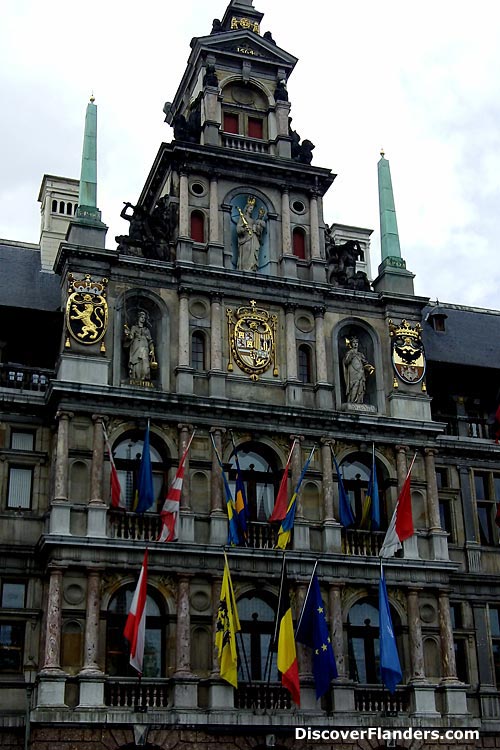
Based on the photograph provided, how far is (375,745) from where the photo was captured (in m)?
38.3

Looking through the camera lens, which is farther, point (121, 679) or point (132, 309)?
point (132, 309)

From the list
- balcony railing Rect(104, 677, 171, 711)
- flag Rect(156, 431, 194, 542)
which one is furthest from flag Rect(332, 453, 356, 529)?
balcony railing Rect(104, 677, 171, 711)

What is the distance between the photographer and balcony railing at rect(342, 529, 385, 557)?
4081 centimetres

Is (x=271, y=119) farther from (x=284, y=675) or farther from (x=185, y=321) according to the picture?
(x=284, y=675)

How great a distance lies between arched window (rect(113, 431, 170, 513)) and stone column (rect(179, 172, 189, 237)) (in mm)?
8416

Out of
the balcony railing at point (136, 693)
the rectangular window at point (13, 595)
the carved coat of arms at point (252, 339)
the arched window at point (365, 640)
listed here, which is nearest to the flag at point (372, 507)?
the arched window at point (365, 640)

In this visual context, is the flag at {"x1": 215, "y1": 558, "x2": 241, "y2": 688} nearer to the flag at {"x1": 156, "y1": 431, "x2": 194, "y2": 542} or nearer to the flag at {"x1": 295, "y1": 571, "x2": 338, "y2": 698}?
the flag at {"x1": 156, "y1": 431, "x2": 194, "y2": 542}

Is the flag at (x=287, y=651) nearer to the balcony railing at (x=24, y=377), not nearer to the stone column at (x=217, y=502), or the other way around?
the stone column at (x=217, y=502)

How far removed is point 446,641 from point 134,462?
1295cm

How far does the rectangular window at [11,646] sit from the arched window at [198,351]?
1129 centimetres

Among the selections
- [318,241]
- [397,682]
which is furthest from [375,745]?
[318,241]

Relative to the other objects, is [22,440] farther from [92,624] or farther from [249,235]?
[249,235]

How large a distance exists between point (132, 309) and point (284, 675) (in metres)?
14.4

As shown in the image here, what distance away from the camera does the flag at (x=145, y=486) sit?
124ft
